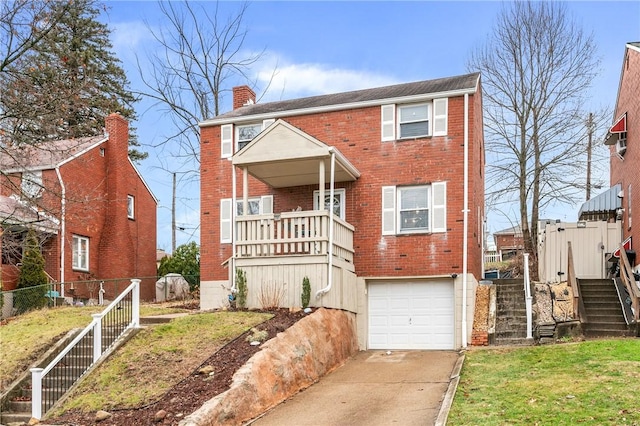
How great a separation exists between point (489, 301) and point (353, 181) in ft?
17.0

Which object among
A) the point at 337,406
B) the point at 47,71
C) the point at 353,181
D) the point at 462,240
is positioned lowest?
the point at 337,406

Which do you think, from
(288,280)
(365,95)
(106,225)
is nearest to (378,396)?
(288,280)

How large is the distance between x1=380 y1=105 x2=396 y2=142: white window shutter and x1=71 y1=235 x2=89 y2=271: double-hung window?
14972mm

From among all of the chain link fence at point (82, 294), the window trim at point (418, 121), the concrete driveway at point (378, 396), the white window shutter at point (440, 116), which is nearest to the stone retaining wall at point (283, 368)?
the concrete driveway at point (378, 396)

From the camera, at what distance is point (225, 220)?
20.5 meters

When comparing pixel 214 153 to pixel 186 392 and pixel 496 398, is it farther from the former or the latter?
pixel 496 398

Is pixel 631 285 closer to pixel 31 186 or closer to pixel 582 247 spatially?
pixel 582 247

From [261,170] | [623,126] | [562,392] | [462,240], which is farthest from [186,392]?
[623,126]

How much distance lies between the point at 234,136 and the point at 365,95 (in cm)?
436

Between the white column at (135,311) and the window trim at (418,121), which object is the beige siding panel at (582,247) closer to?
the window trim at (418,121)

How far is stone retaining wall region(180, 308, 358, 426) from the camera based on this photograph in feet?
34.0

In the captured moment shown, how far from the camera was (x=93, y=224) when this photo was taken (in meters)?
28.0

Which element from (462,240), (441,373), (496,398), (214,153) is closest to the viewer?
(496,398)

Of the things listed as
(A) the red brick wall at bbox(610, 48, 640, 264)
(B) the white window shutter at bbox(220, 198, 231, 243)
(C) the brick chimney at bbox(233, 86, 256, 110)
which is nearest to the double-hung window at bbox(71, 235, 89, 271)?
(C) the brick chimney at bbox(233, 86, 256, 110)
